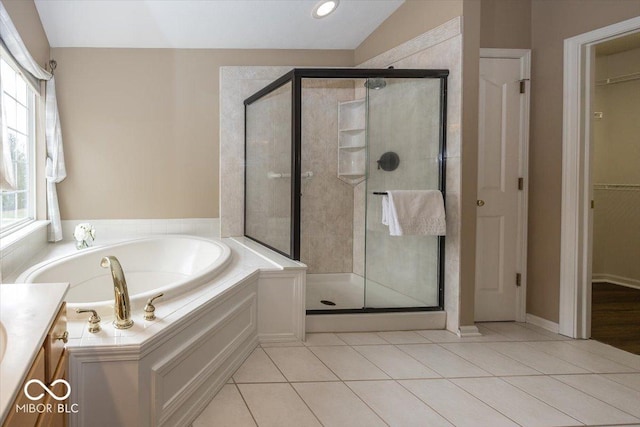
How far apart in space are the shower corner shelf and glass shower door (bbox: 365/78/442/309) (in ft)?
0.93

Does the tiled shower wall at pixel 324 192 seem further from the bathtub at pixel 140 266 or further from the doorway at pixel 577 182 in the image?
the doorway at pixel 577 182

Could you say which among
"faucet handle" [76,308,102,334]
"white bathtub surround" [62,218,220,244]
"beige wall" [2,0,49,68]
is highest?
"beige wall" [2,0,49,68]

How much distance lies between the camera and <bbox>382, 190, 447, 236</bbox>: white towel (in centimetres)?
284

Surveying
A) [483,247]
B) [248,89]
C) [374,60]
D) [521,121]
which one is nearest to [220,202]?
[248,89]

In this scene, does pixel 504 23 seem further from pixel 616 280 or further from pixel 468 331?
pixel 616 280

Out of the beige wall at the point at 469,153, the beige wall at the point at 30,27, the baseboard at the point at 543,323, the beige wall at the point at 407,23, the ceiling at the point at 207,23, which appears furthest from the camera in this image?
the ceiling at the point at 207,23

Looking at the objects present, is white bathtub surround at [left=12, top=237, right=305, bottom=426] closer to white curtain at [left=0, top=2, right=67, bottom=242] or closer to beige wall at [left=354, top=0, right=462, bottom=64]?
white curtain at [left=0, top=2, right=67, bottom=242]

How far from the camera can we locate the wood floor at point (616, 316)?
113 inches

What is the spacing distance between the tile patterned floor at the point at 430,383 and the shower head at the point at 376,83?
1715 millimetres

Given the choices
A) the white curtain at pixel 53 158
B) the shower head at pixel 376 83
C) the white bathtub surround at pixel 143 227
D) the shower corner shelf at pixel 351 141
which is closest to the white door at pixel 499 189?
the shower head at pixel 376 83

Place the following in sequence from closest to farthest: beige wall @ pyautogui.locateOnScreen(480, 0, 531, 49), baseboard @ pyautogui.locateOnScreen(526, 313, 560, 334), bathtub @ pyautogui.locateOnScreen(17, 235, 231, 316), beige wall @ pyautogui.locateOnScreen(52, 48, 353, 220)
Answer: bathtub @ pyautogui.locateOnScreen(17, 235, 231, 316) → baseboard @ pyautogui.locateOnScreen(526, 313, 560, 334) → beige wall @ pyautogui.locateOnScreen(480, 0, 531, 49) → beige wall @ pyautogui.locateOnScreen(52, 48, 353, 220)

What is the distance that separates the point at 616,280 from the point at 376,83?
3601 mm

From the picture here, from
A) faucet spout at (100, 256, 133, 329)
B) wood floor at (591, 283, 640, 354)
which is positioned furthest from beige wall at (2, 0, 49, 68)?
wood floor at (591, 283, 640, 354)

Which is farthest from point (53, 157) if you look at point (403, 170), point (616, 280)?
point (616, 280)
